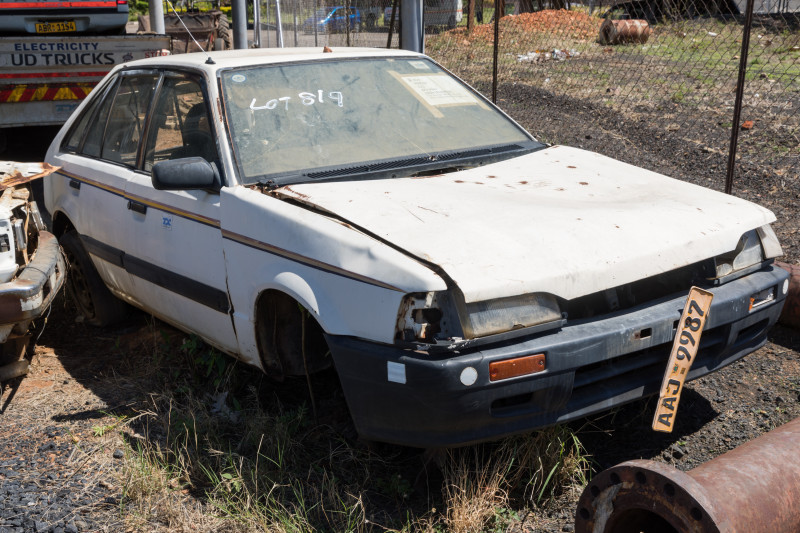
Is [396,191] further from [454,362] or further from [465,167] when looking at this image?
[454,362]

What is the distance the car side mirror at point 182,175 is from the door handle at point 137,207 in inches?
26.3

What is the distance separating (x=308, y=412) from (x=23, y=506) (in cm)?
126

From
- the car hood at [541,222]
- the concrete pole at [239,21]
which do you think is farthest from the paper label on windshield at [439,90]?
the concrete pole at [239,21]

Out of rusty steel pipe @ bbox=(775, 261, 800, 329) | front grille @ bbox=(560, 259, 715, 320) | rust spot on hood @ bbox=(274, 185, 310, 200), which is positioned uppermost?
rust spot on hood @ bbox=(274, 185, 310, 200)

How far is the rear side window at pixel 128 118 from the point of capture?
4574mm

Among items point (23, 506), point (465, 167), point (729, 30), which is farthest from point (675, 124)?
point (23, 506)

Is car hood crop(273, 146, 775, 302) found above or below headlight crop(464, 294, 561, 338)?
above

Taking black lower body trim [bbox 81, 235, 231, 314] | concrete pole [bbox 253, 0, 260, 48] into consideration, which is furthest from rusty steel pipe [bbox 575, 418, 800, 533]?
concrete pole [bbox 253, 0, 260, 48]

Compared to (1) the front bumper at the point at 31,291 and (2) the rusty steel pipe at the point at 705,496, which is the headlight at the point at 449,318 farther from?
(1) the front bumper at the point at 31,291

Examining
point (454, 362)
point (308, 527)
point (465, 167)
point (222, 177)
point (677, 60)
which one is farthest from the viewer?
point (677, 60)

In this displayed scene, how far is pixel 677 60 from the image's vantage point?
33.4 feet

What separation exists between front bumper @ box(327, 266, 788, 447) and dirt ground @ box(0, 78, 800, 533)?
37 centimetres

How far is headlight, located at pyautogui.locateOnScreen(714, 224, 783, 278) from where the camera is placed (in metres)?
3.44

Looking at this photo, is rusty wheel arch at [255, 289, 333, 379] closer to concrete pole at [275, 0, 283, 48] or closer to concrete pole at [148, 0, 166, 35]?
concrete pole at [148, 0, 166, 35]
